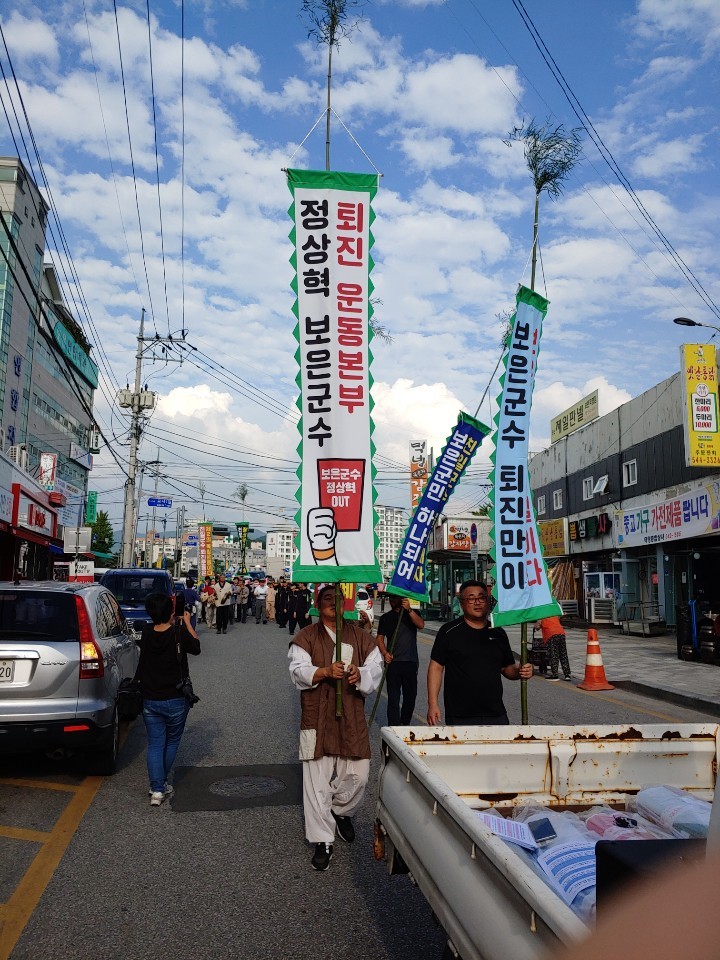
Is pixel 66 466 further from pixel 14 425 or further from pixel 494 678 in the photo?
pixel 494 678

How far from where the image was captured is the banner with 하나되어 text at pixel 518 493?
6.11m

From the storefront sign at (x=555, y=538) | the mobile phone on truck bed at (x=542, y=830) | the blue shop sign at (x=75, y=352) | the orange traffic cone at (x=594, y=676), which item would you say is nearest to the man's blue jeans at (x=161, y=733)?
the mobile phone on truck bed at (x=542, y=830)

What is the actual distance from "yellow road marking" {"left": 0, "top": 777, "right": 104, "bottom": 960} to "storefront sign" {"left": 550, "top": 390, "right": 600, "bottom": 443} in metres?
Result: 31.8

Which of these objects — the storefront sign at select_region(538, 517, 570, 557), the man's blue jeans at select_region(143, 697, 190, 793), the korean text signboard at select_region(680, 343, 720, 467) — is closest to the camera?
the man's blue jeans at select_region(143, 697, 190, 793)

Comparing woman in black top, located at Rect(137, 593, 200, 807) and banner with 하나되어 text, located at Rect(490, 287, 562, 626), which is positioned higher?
banner with 하나되어 text, located at Rect(490, 287, 562, 626)

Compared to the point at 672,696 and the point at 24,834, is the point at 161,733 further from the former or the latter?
the point at 672,696

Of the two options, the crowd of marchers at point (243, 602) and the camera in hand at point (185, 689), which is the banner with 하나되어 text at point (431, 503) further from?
the crowd of marchers at point (243, 602)

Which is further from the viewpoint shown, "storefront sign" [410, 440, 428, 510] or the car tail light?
"storefront sign" [410, 440, 428, 510]

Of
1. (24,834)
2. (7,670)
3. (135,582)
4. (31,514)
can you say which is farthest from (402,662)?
(31,514)

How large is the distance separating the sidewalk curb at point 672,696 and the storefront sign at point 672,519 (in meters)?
5.75

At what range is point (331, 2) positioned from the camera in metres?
9.86

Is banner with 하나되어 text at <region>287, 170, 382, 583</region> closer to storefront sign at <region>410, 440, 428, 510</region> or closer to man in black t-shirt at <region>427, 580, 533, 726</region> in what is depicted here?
man in black t-shirt at <region>427, 580, 533, 726</region>

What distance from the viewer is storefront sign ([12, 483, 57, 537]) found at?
1683cm

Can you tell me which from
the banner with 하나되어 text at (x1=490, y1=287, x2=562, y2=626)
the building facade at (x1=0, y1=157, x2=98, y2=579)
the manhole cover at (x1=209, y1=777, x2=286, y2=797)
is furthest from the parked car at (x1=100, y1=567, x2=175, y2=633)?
the building facade at (x1=0, y1=157, x2=98, y2=579)
